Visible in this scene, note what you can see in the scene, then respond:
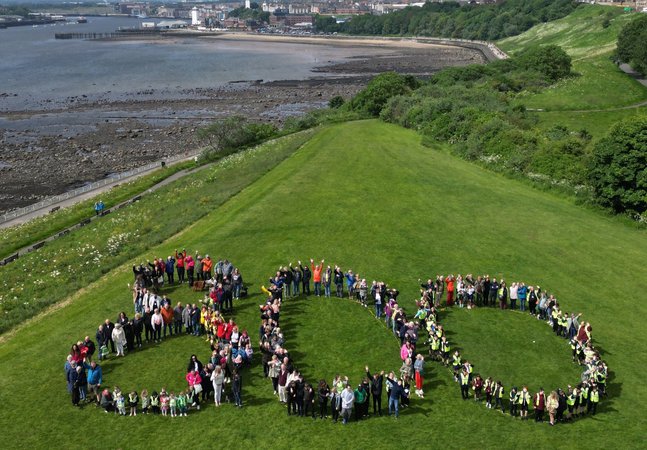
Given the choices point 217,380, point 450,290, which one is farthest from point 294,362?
point 450,290

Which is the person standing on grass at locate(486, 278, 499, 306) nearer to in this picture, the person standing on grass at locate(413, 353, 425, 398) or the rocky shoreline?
the person standing on grass at locate(413, 353, 425, 398)

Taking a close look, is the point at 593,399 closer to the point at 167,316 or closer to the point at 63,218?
the point at 167,316

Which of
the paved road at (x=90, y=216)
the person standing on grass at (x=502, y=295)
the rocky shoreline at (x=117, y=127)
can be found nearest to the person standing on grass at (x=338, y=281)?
the person standing on grass at (x=502, y=295)

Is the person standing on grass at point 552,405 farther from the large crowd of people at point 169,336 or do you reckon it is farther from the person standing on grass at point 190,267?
the person standing on grass at point 190,267

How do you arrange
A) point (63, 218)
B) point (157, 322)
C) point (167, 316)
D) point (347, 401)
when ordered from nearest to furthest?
point (347, 401) → point (157, 322) → point (167, 316) → point (63, 218)

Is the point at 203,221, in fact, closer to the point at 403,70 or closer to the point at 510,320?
the point at 510,320

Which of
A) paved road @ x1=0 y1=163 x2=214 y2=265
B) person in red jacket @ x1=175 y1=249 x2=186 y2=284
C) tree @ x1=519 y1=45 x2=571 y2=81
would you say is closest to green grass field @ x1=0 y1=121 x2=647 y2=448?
person in red jacket @ x1=175 y1=249 x2=186 y2=284

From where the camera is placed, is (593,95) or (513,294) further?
(593,95)
